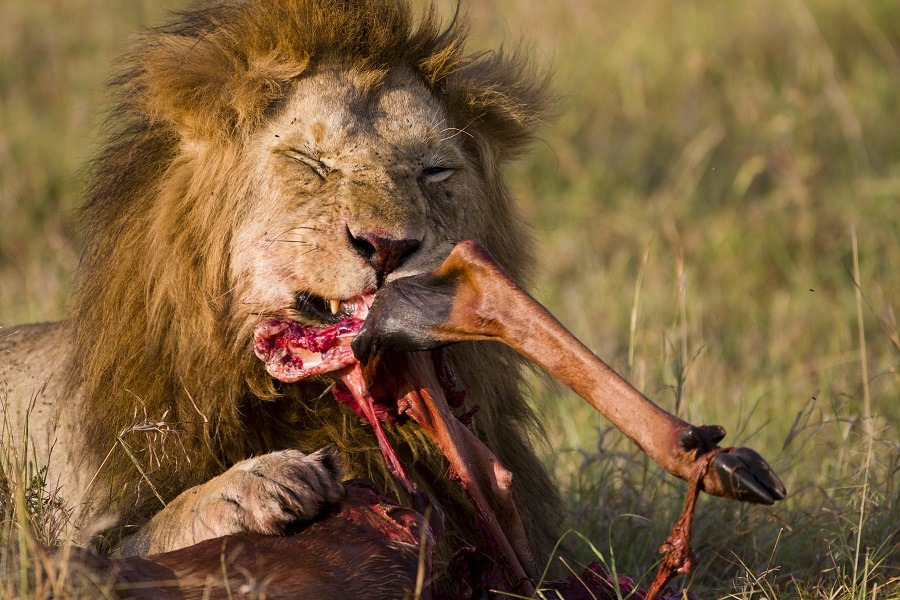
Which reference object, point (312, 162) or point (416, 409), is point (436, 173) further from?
point (416, 409)

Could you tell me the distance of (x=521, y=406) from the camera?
3199 mm

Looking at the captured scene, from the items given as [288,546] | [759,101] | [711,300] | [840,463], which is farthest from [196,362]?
[759,101]

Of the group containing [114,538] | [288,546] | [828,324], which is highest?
[288,546]

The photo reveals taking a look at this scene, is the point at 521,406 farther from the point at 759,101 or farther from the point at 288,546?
the point at 759,101

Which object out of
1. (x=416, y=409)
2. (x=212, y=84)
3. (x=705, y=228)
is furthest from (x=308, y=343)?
(x=705, y=228)

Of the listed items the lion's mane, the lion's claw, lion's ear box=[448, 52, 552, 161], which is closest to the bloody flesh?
the lion's mane

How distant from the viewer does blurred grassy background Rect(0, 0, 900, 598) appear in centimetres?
373

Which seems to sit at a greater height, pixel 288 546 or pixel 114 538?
pixel 288 546

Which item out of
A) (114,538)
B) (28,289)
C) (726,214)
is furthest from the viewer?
(726,214)

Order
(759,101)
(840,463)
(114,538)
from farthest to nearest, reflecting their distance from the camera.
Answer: (759,101)
(840,463)
(114,538)

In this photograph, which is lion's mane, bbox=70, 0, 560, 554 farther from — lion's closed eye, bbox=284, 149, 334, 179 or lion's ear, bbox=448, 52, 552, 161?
lion's closed eye, bbox=284, 149, 334, 179

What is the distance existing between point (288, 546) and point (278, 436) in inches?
21.8

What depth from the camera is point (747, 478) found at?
1.94 m

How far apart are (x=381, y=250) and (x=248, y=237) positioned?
38 cm
